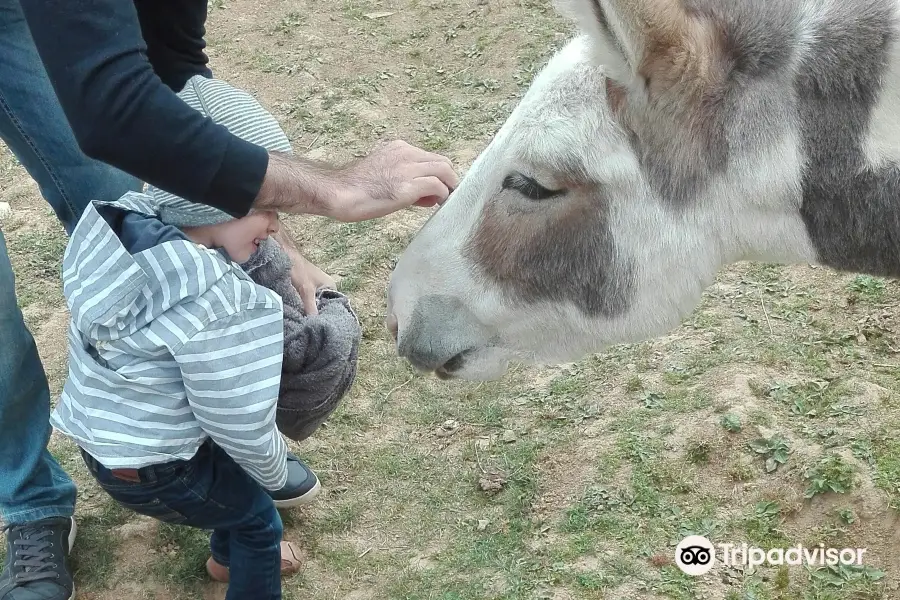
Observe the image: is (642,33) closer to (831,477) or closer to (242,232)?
(242,232)

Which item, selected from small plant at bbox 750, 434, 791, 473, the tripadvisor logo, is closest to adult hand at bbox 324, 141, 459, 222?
the tripadvisor logo

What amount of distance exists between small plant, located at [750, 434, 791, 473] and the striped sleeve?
1.82 m

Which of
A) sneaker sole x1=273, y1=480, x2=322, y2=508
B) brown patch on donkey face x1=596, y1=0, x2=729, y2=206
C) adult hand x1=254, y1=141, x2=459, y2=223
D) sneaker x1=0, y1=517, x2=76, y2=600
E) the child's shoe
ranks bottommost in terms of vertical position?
sneaker x1=0, y1=517, x2=76, y2=600

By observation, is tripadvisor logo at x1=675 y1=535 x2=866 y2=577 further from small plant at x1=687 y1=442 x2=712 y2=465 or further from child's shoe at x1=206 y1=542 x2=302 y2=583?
child's shoe at x1=206 y1=542 x2=302 y2=583

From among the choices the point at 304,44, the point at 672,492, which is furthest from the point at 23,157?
the point at 304,44

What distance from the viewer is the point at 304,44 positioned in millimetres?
6395

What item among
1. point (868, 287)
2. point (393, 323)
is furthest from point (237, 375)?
point (868, 287)

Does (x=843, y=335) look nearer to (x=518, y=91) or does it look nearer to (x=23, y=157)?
(x=518, y=91)

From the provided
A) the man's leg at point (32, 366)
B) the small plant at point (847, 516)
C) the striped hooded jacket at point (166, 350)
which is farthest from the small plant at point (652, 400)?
the man's leg at point (32, 366)

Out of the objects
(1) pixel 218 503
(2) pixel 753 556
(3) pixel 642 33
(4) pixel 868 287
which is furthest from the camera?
(4) pixel 868 287

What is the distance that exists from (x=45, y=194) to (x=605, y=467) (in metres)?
Answer: 2.27

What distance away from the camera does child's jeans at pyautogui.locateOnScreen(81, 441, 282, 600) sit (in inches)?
97.5

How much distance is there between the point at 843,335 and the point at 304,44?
4349 millimetres

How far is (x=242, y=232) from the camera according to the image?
2.46 m
